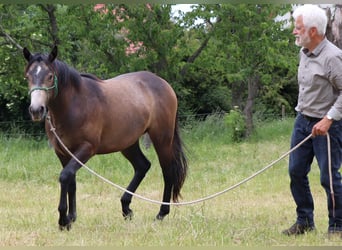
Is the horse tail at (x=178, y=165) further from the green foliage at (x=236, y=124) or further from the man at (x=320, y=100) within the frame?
the green foliage at (x=236, y=124)

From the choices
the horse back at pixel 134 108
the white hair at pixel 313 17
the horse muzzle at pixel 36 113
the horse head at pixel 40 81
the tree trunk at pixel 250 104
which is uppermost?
the white hair at pixel 313 17

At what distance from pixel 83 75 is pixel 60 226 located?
156cm

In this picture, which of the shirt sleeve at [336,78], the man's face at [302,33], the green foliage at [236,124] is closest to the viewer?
the shirt sleeve at [336,78]

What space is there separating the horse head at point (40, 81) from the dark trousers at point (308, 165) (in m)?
2.18

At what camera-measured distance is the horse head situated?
5180 millimetres

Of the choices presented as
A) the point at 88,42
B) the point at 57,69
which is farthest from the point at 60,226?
the point at 88,42

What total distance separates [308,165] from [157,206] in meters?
2.58

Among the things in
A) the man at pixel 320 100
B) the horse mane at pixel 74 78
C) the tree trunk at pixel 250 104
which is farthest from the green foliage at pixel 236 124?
the man at pixel 320 100

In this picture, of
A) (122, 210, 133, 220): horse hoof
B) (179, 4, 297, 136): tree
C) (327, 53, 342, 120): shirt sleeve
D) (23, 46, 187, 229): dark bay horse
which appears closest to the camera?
(327, 53, 342, 120): shirt sleeve

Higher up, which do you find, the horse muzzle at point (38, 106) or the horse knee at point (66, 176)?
the horse muzzle at point (38, 106)

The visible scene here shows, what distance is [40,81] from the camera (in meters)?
5.33

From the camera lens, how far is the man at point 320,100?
486cm

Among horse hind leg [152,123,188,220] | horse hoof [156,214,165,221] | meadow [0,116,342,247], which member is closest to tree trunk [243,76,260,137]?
meadow [0,116,342,247]

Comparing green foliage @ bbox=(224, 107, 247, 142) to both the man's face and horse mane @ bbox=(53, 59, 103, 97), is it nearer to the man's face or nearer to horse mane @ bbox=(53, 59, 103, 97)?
horse mane @ bbox=(53, 59, 103, 97)
